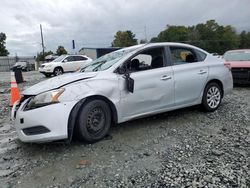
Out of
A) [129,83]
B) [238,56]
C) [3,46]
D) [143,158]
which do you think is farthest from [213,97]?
[3,46]

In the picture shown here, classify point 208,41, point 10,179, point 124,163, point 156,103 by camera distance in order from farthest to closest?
point 208,41, point 156,103, point 124,163, point 10,179

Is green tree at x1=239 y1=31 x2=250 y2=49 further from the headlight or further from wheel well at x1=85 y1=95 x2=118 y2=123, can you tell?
the headlight

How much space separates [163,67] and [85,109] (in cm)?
184

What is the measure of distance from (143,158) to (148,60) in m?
2.11

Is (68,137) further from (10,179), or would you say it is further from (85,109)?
(10,179)

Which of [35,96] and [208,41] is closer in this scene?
[35,96]

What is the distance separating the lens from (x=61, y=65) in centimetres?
1564

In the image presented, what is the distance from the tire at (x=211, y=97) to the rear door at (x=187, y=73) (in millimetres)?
222

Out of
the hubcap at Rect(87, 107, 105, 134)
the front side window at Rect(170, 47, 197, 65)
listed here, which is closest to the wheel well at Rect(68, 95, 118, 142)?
the hubcap at Rect(87, 107, 105, 134)

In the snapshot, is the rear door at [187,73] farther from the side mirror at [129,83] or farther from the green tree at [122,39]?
the green tree at [122,39]

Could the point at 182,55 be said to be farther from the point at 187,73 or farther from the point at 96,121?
the point at 96,121

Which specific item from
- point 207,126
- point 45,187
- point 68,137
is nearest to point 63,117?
point 68,137

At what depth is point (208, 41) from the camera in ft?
234

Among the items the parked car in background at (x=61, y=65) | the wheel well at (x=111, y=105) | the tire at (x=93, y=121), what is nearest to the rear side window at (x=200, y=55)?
the wheel well at (x=111, y=105)
